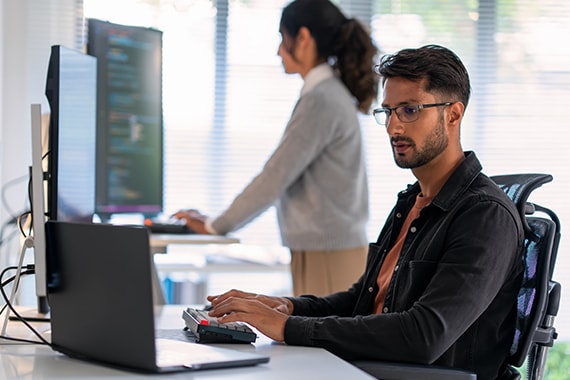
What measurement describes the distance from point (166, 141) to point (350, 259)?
1.47 meters

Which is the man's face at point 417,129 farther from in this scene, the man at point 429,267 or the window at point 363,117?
the window at point 363,117

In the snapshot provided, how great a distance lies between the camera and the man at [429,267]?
1520 mm

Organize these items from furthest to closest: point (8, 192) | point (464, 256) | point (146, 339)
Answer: point (8, 192) → point (464, 256) → point (146, 339)

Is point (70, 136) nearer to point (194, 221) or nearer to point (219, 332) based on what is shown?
point (219, 332)

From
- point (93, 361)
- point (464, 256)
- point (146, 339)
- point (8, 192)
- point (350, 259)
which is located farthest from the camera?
point (8, 192)

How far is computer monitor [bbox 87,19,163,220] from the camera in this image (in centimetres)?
291

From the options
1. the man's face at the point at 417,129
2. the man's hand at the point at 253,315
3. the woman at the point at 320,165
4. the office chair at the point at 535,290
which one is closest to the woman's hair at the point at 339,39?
the woman at the point at 320,165

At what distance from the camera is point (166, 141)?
4.09 meters

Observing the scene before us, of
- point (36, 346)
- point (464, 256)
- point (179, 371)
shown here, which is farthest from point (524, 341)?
point (36, 346)

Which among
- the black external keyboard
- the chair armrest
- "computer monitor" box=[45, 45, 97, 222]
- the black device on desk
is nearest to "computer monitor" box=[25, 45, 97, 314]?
"computer monitor" box=[45, 45, 97, 222]

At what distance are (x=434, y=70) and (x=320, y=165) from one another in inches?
47.4

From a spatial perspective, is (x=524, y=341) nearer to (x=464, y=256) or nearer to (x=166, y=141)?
(x=464, y=256)

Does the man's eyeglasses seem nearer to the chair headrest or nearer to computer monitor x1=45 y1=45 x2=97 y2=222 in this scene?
the chair headrest

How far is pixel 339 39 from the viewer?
3.02 metres
